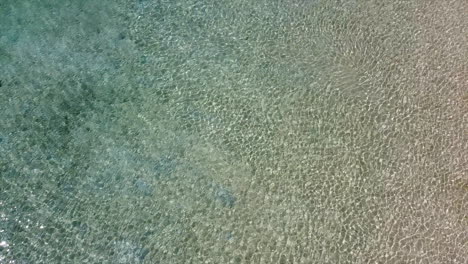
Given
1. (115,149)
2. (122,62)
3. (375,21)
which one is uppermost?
(375,21)

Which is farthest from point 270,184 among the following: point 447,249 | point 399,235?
point 447,249

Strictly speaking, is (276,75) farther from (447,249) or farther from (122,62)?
(447,249)

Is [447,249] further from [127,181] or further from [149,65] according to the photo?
[149,65]

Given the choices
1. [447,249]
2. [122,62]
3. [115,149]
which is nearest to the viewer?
[447,249]

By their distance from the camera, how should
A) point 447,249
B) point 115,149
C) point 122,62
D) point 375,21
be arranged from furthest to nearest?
1. point 375,21
2. point 122,62
3. point 115,149
4. point 447,249

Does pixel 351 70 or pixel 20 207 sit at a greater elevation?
pixel 351 70

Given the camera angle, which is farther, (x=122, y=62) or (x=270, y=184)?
(x=122, y=62)
